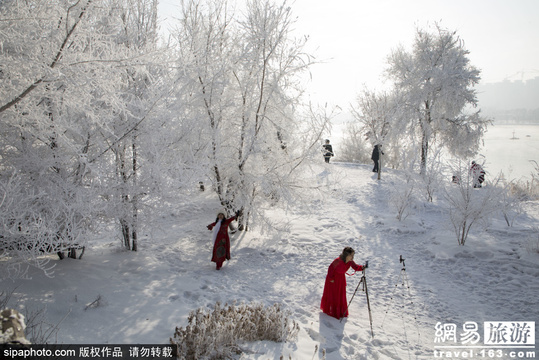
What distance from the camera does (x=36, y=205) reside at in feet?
12.7

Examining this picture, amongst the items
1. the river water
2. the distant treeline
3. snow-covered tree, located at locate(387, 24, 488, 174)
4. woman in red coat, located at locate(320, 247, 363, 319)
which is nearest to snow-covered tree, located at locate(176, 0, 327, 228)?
woman in red coat, located at locate(320, 247, 363, 319)

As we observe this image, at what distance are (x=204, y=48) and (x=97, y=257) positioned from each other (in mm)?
4999

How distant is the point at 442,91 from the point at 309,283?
1358 centimetres

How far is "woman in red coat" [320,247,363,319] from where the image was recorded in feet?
15.7

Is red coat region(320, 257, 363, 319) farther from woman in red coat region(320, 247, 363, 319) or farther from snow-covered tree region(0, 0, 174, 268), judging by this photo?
snow-covered tree region(0, 0, 174, 268)

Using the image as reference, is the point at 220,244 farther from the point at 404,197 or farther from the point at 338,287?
the point at 404,197

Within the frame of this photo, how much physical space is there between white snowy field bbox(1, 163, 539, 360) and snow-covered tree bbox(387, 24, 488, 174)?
7.48 m

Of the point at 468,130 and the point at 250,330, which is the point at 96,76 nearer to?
the point at 250,330

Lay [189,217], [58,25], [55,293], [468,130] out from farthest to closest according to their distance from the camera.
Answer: [468,130] < [189,217] < [55,293] < [58,25]

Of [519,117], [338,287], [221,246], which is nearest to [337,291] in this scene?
[338,287]

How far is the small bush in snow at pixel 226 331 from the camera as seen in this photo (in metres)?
3.19

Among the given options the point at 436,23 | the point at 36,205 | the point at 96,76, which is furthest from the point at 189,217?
the point at 436,23

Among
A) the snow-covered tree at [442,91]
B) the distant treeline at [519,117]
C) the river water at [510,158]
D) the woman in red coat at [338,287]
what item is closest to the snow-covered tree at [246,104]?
the woman in red coat at [338,287]

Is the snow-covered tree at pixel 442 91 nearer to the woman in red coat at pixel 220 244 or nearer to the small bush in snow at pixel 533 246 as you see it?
the small bush in snow at pixel 533 246
